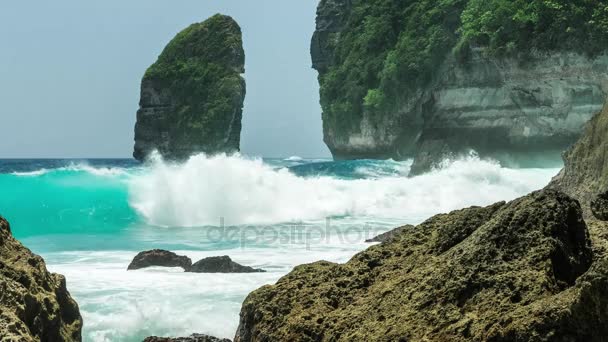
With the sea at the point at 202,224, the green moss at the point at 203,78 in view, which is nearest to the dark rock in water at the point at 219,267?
the sea at the point at 202,224

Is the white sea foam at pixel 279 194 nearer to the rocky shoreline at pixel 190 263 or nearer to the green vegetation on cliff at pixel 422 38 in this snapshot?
the green vegetation on cliff at pixel 422 38

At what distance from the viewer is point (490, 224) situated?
10.9 ft

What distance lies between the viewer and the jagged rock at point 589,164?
7.62 metres

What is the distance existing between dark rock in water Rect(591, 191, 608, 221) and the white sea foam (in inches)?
581

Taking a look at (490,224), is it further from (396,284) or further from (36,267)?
(36,267)

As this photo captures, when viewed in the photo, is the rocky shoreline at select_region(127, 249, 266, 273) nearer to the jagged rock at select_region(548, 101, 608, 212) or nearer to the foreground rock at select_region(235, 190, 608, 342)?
Answer: the jagged rock at select_region(548, 101, 608, 212)

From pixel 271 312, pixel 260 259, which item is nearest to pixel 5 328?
pixel 271 312

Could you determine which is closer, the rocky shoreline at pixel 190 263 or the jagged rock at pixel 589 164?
the jagged rock at pixel 589 164

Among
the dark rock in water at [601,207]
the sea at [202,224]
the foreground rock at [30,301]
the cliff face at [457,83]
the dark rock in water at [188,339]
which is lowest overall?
the sea at [202,224]

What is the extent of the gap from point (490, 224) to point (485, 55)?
29.1 m

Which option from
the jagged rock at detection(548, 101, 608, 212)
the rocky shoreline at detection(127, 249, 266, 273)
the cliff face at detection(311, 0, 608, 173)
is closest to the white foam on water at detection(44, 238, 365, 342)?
the rocky shoreline at detection(127, 249, 266, 273)

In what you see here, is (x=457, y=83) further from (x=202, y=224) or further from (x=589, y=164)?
(x=589, y=164)

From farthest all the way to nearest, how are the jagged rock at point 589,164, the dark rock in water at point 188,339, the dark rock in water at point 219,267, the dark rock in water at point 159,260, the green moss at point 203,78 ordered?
1. the green moss at point 203,78
2. the dark rock in water at point 159,260
3. the dark rock in water at point 219,267
4. the jagged rock at point 589,164
5. the dark rock in water at point 188,339

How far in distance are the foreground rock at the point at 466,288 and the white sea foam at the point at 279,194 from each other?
49.5 feet
